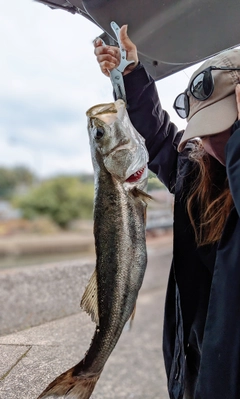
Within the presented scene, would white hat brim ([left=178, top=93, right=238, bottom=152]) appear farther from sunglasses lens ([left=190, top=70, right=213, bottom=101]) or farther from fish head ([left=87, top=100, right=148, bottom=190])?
fish head ([left=87, top=100, right=148, bottom=190])

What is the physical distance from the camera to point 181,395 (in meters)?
1.02

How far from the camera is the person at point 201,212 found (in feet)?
2.61

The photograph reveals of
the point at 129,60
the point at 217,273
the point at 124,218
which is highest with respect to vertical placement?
the point at 129,60

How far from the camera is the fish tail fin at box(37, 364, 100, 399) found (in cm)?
92

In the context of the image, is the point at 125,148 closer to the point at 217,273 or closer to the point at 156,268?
the point at 217,273

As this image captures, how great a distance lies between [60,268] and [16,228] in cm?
1868

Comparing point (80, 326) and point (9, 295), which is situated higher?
point (80, 326)

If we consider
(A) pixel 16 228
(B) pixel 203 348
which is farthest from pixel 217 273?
(A) pixel 16 228

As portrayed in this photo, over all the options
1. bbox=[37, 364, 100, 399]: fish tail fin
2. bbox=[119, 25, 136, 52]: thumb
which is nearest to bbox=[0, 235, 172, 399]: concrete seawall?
bbox=[37, 364, 100, 399]: fish tail fin

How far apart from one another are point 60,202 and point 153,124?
809 inches

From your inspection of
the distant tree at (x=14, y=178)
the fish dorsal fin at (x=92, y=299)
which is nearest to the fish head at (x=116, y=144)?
the fish dorsal fin at (x=92, y=299)

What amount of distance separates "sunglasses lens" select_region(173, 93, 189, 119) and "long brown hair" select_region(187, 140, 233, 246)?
94 millimetres

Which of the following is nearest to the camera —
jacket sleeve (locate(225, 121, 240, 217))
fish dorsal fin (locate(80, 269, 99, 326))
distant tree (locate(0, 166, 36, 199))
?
jacket sleeve (locate(225, 121, 240, 217))

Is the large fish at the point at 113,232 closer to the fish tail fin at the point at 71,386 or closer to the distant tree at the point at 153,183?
the fish tail fin at the point at 71,386
